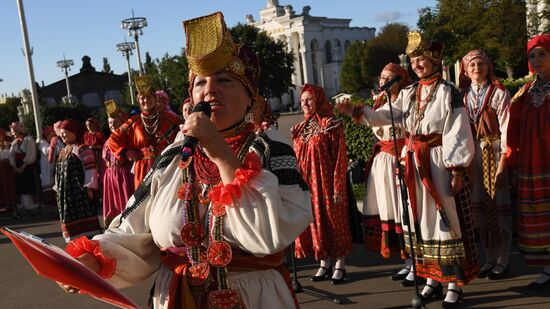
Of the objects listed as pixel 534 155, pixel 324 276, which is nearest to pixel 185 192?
pixel 534 155

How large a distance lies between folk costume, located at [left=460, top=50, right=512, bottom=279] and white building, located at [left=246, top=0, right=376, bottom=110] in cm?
9415

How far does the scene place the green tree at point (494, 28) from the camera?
90.8 ft

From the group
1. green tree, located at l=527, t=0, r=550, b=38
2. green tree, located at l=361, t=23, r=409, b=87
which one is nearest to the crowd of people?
green tree, located at l=527, t=0, r=550, b=38

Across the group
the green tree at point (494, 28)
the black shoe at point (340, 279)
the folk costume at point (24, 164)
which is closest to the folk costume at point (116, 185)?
the black shoe at point (340, 279)

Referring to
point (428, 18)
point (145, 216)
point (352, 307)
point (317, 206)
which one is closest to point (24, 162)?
point (317, 206)

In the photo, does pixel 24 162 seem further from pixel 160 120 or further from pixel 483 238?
pixel 483 238

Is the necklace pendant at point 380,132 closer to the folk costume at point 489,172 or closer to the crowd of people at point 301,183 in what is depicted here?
the crowd of people at point 301,183

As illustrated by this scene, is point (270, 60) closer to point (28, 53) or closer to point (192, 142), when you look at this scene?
point (28, 53)

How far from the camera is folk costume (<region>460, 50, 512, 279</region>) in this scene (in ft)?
18.7

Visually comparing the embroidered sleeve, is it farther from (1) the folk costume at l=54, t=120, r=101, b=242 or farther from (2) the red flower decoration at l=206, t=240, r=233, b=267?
(2) the red flower decoration at l=206, t=240, r=233, b=267

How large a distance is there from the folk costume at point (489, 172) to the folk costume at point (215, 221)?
12.9 ft

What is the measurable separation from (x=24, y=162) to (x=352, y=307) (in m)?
10.0

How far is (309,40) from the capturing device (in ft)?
353

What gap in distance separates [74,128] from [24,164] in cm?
606
